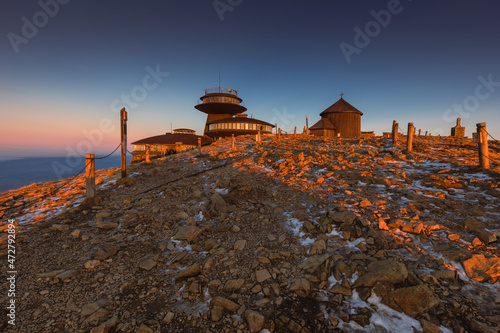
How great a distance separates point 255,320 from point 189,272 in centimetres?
204

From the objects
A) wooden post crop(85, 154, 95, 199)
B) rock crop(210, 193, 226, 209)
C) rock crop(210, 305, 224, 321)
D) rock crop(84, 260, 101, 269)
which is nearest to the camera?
rock crop(210, 305, 224, 321)

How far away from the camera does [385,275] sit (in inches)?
170

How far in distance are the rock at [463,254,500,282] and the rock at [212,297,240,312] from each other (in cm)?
497

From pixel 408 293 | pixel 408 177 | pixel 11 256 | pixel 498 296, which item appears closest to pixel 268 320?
pixel 408 293

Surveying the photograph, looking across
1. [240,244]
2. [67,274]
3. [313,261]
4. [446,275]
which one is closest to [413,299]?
[446,275]

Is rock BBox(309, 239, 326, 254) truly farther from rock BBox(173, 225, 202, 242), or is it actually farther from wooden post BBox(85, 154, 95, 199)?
wooden post BBox(85, 154, 95, 199)

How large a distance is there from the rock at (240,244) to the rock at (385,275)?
9.63ft

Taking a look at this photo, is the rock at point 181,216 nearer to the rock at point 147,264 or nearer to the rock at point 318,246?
the rock at point 147,264

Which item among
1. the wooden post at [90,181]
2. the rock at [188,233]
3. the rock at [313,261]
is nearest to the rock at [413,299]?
the rock at [313,261]

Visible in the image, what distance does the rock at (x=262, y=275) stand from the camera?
4711 mm

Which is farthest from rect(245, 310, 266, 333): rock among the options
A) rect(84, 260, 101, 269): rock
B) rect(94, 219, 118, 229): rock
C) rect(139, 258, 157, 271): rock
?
rect(94, 219, 118, 229): rock

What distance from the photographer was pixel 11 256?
5660mm

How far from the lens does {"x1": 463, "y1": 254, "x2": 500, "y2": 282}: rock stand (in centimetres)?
422

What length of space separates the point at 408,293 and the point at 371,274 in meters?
0.66
